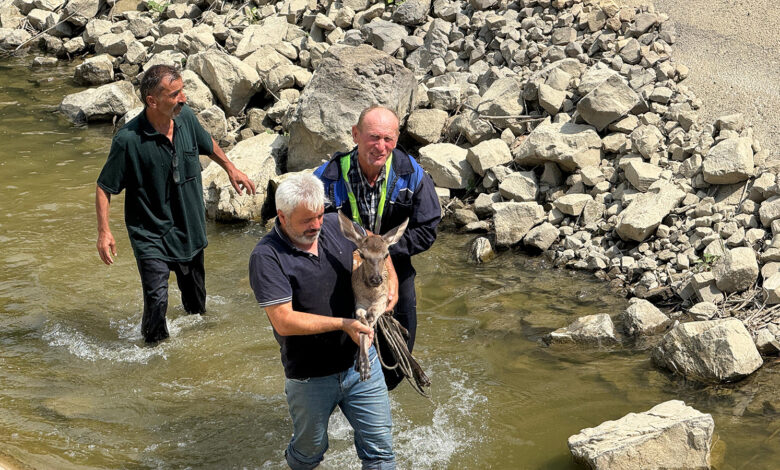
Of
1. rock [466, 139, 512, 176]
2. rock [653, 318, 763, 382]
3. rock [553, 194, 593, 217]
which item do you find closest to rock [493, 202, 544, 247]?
rock [553, 194, 593, 217]

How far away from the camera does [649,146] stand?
8.63 m

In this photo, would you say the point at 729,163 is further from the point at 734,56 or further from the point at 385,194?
the point at 385,194

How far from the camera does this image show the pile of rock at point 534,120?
25.5ft

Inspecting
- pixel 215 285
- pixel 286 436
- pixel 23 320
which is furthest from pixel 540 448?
pixel 23 320

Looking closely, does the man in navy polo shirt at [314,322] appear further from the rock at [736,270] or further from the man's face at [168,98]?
the rock at [736,270]

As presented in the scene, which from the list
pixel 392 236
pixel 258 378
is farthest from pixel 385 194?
pixel 258 378

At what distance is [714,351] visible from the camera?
601cm

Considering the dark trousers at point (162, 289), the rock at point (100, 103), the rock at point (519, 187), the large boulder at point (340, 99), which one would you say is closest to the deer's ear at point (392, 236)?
the dark trousers at point (162, 289)

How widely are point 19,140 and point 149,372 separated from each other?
23.8ft

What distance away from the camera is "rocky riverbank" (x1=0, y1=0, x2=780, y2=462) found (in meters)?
7.16

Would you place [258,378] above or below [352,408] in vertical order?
below

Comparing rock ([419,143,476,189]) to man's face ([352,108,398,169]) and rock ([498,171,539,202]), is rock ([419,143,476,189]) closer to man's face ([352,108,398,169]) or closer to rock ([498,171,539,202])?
rock ([498,171,539,202])

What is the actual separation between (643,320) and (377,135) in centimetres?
338

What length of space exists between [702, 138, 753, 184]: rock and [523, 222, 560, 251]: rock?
158 centimetres
